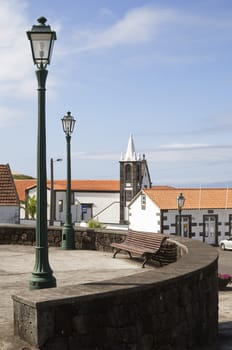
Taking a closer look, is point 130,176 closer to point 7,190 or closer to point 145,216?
point 145,216

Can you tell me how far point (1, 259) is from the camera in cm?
1158

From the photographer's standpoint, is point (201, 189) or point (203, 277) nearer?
point (203, 277)

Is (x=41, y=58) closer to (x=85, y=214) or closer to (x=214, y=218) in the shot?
(x=214, y=218)

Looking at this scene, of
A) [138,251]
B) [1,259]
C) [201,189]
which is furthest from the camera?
[201,189]

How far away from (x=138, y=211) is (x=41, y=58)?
39988 mm

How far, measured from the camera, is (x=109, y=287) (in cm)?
524

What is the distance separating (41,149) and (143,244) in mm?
4979

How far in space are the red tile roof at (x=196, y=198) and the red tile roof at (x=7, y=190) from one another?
1686cm

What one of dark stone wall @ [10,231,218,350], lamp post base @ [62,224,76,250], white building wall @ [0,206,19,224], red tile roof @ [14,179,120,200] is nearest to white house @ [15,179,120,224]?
red tile roof @ [14,179,120,200]

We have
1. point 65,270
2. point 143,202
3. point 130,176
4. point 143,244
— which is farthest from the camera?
point 130,176

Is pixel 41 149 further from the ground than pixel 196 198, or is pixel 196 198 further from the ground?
pixel 41 149

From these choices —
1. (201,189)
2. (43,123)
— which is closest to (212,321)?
(43,123)

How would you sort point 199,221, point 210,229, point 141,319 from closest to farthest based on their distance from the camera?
point 141,319 → point 199,221 → point 210,229

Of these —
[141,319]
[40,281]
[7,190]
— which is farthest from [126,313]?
[7,190]
